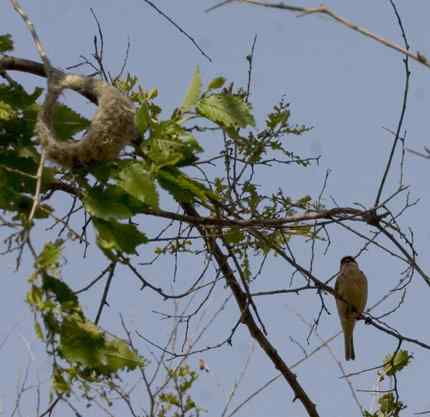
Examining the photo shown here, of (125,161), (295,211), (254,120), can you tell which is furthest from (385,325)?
(125,161)

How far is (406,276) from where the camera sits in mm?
3941

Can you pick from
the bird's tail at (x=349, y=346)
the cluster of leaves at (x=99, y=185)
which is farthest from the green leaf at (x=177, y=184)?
the bird's tail at (x=349, y=346)

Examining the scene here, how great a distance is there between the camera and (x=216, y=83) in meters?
3.02

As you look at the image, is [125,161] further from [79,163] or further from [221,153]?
[221,153]

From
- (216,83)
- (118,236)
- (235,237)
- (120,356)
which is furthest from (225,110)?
(235,237)

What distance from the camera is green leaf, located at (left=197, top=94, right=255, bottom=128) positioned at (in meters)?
2.96

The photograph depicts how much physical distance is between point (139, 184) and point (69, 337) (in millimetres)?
492

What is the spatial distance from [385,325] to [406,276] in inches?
12.0

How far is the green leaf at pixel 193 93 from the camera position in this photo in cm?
300

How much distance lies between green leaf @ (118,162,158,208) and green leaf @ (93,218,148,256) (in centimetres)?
9

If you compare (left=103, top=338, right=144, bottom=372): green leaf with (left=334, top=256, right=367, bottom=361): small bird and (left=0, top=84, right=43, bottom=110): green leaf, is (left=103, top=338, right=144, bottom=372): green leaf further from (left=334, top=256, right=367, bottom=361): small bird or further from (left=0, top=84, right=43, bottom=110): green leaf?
(left=334, top=256, right=367, bottom=361): small bird

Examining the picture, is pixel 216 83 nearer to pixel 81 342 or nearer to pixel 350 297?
pixel 81 342

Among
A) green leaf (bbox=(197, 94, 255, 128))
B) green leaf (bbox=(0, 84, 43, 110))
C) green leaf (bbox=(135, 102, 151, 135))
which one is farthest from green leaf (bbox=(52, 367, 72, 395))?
green leaf (bbox=(0, 84, 43, 110))

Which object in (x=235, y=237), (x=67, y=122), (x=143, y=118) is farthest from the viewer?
(x=235, y=237)
